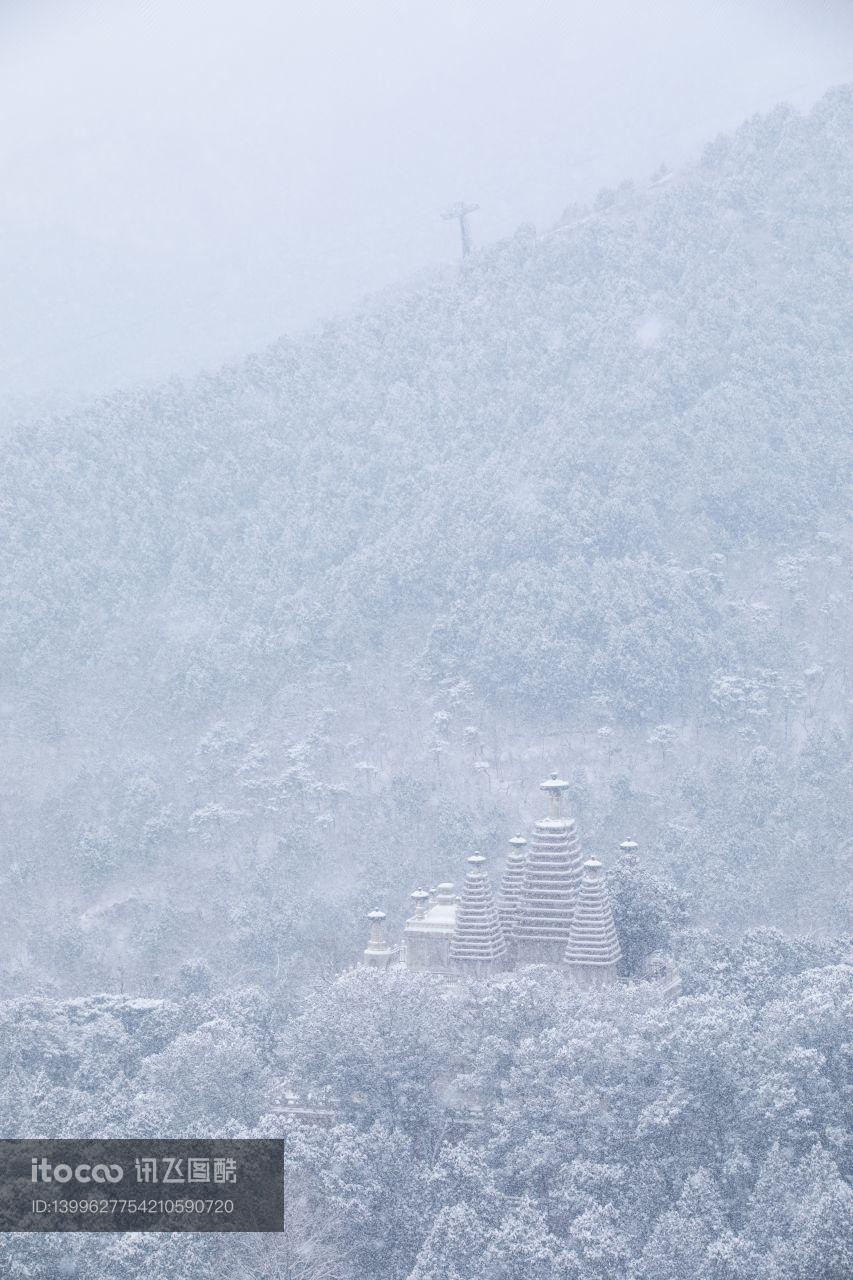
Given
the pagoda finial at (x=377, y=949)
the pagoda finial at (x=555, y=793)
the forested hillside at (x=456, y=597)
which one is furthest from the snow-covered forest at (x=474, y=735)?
the pagoda finial at (x=555, y=793)

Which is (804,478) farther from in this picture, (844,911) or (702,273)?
(844,911)

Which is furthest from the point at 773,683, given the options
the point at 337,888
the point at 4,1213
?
the point at 4,1213

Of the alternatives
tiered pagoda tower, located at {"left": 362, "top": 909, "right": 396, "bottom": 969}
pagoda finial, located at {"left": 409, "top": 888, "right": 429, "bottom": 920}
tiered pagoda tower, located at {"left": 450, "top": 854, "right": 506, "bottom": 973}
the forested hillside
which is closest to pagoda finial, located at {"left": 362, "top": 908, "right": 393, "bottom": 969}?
tiered pagoda tower, located at {"left": 362, "top": 909, "right": 396, "bottom": 969}

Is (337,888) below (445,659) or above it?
below

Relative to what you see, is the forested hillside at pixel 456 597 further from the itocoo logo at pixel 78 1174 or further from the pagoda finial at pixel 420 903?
the itocoo logo at pixel 78 1174

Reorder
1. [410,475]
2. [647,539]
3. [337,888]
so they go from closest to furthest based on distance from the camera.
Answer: [337,888] < [647,539] < [410,475]

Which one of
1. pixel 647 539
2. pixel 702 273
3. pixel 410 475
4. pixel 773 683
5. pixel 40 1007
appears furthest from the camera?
pixel 702 273

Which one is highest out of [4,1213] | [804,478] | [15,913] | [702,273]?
[702,273]

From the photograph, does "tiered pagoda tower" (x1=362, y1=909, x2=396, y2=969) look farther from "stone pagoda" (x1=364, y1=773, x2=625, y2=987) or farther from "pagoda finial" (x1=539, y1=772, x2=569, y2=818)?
"pagoda finial" (x1=539, y1=772, x2=569, y2=818)
